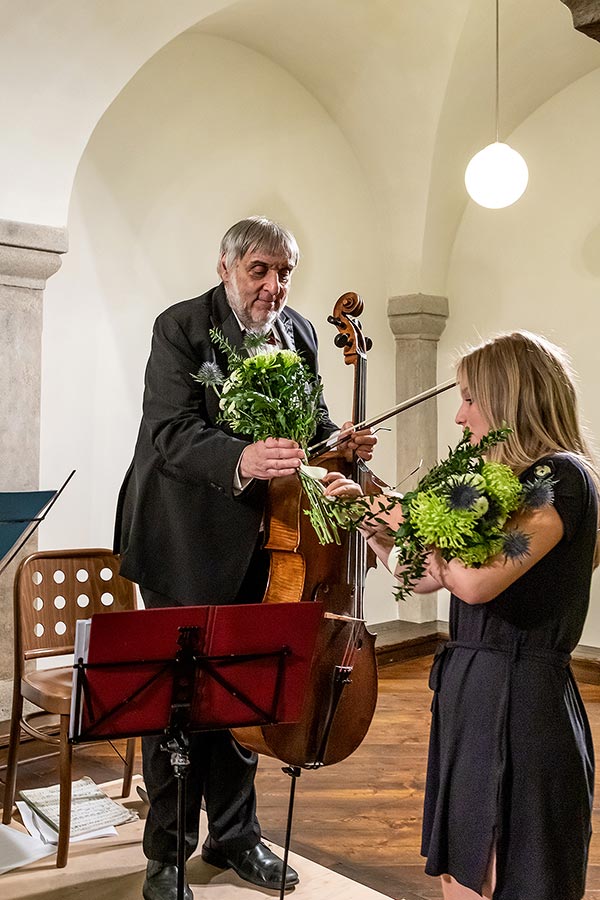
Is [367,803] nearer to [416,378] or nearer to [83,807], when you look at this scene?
[83,807]

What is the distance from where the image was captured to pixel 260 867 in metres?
3.00

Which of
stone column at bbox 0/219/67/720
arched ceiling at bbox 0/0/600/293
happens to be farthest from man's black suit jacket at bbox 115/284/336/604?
arched ceiling at bbox 0/0/600/293

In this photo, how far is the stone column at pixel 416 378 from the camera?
22.1 feet

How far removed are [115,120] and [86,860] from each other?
144 inches

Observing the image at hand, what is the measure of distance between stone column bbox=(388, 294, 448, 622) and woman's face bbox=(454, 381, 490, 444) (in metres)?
4.57

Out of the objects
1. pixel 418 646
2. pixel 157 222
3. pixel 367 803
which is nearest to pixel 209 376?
pixel 367 803

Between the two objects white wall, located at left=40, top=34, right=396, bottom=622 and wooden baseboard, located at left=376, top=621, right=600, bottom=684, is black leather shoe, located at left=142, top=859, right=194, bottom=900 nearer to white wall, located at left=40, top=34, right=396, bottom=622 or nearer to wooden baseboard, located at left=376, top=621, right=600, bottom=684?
white wall, located at left=40, top=34, right=396, bottom=622

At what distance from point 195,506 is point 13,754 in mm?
1279

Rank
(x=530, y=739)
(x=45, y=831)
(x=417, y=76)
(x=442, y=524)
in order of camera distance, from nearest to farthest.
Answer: (x=442, y=524)
(x=530, y=739)
(x=45, y=831)
(x=417, y=76)

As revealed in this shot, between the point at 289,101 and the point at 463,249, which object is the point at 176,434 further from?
the point at 463,249

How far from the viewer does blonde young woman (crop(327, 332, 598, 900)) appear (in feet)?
6.50

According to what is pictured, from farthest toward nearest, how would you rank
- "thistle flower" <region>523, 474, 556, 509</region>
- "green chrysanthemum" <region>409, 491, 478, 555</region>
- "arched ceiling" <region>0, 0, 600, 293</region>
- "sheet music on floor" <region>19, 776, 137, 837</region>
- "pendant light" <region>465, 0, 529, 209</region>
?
1. "pendant light" <region>465, 0, 529, 209</region>
2. "arched ceiling" <region>0, 0, 600, 293</region>
3. "sheet music on floor" <region>19, 776, 137, 837</region>
4. "thistle flower" <region>523, 474, 556, 509</region>
5. "green chrysanthemum" <region>409, 491, 478, 555</region>

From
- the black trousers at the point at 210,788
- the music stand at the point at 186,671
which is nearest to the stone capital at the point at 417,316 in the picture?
the black trousers at the point at 210,788

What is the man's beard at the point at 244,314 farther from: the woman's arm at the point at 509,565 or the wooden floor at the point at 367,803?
the wooden floor at the point at 367,803
